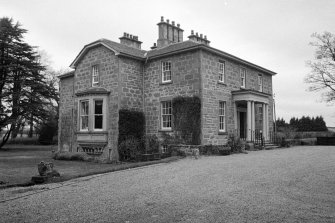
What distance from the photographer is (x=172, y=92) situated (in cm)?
2080

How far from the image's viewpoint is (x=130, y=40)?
25953 mm

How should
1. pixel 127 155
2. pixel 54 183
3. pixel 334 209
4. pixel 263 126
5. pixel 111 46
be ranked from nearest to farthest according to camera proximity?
pixel 334 209
pixel 54 183
pixel 127 155
pixel 111 46
pixel 263 126

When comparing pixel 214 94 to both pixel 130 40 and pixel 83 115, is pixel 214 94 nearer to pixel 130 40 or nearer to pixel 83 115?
pixel 83 115

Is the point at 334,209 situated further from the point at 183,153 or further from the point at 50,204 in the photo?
the point at 183,153

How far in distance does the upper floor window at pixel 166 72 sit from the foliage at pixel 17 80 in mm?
17632

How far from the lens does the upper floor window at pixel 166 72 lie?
21.3m

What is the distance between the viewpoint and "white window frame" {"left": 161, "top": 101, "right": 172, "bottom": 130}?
21.0m

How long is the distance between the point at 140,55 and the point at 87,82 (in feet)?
14.4

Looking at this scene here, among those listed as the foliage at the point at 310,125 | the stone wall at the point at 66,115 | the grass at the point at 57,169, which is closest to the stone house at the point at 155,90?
the stone wall at the point at 66,115

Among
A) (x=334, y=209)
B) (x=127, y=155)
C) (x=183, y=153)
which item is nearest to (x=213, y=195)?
(x=334, y=209)

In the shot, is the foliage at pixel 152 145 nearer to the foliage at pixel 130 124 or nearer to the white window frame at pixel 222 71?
the foliage at pixel 130 124

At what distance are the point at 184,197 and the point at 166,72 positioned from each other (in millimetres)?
14556

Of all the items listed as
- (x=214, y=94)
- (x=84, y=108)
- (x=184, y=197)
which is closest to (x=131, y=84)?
(x=84, y=108)

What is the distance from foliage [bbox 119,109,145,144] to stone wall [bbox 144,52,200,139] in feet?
2.02
